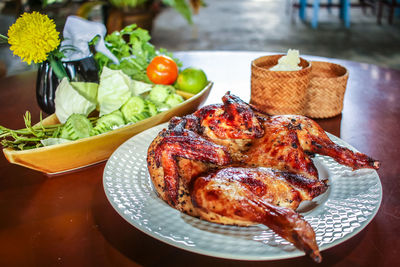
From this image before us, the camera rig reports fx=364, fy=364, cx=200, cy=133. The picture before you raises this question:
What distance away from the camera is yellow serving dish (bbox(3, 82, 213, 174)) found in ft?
4.14

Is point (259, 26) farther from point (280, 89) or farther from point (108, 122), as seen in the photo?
point (108, 122)

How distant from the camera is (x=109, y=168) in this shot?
1.23 m

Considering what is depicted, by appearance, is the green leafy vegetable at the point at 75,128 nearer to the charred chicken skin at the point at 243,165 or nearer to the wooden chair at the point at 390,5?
the charred chicken skin at the point at 243,165

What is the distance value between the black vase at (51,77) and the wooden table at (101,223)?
0.17 m

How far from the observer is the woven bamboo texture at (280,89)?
65.6 inches

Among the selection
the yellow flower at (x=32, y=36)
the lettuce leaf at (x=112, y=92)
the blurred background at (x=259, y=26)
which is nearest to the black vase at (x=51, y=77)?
the lettuce leaf at (x=112, y=92)

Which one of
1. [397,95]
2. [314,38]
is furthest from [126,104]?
[314,38]

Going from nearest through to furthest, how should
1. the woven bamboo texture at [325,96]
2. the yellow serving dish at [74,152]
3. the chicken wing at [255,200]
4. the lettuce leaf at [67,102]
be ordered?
the chicken wing at [255,200] → the yellow serving dish at [74,152] → the lettuce leaf at [67,102] → the woven bamboo texture at [325,96]

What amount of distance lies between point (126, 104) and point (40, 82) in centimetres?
43

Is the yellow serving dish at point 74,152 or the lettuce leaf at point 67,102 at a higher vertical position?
the lettuce leaf at point 67,102

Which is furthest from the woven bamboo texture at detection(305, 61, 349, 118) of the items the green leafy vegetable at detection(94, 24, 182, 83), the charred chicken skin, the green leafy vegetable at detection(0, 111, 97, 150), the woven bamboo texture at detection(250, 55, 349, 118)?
the green leafy vegetable at detection(0, 111, 97, 150)

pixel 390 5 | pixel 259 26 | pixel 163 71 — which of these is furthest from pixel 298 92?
pixel 390 5

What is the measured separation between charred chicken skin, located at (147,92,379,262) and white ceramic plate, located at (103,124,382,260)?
34 millimetres

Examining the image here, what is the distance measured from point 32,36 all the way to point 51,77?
0.29m
